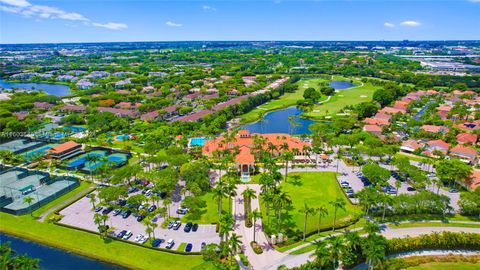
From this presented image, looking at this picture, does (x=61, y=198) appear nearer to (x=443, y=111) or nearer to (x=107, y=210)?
(x=107, y=210)

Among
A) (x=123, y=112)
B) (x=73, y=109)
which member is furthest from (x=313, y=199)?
(x=73, y=109)

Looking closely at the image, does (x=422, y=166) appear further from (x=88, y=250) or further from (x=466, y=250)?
(x=88, y=250)

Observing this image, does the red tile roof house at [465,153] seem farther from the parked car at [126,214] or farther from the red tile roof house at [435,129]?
the parked car at [126,214]

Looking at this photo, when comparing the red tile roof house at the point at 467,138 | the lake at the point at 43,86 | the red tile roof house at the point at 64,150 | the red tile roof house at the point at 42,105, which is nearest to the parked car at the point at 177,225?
the red tile roof house at the point at 64,150

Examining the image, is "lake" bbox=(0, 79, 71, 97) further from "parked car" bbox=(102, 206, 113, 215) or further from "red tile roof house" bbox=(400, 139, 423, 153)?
"red tile roof house" bbox=(400, 139, 423, 153)

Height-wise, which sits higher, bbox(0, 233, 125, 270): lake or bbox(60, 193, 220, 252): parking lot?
bbox(60, 193, 220, 252): parking lot

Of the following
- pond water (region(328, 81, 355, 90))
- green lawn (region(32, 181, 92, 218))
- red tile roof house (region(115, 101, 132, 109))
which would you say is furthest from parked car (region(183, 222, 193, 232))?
pond water (region(328, 81, 355, 90))

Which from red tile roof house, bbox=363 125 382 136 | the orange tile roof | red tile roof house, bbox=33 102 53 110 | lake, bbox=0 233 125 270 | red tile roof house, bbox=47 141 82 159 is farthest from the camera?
red tile roof house, bbox=33 102 53 110
